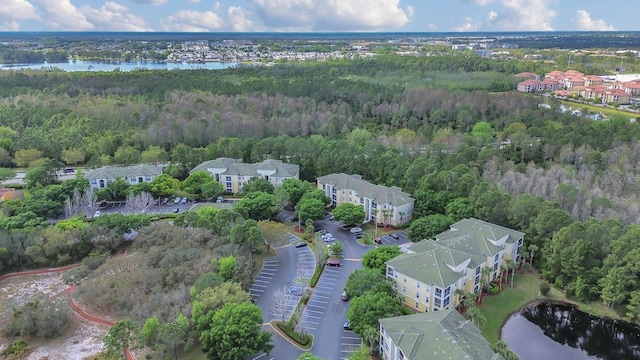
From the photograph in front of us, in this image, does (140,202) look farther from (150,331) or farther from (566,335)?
(566,335)

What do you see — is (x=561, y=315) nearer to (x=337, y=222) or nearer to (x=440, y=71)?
(x=337, y=222)

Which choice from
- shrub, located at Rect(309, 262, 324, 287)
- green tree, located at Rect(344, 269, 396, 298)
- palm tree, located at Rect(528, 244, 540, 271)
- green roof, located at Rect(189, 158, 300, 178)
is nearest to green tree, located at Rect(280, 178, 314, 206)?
green roof, located at Rect(189, 158, 300, 178)

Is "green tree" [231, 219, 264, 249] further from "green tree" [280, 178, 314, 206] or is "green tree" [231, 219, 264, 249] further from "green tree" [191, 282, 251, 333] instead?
"green tree" [280, 178, 314, 206]

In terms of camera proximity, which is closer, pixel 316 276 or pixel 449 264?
pixel 449 264

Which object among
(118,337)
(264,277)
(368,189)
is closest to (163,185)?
(264,277)

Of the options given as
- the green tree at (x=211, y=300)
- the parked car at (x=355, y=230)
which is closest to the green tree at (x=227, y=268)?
the green tree at (x=211, y=300)

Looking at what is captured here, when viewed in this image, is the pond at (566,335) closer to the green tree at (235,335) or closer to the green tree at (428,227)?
the green tree at (428,227)
